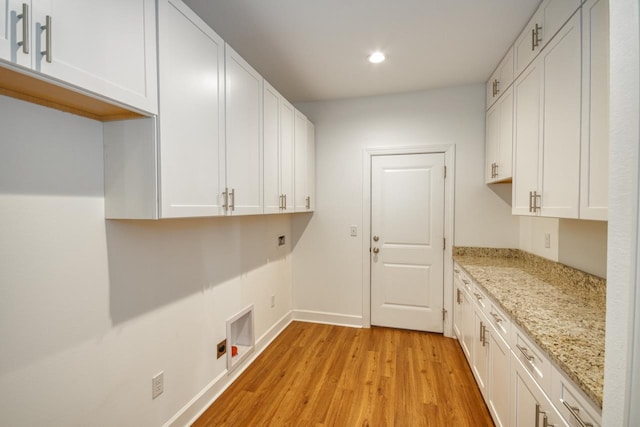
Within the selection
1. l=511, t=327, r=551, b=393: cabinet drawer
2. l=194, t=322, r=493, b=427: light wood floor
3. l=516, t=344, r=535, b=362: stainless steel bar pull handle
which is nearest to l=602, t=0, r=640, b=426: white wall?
l=511, t=327, r=551, b=393: cabinet drawer

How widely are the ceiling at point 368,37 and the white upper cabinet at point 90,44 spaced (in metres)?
0.86

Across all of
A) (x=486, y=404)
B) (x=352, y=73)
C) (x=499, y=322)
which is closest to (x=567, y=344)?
(x=499, y=322)

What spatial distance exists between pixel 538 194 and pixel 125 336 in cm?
248

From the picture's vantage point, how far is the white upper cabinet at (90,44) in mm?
782

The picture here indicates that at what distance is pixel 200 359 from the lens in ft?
6.41

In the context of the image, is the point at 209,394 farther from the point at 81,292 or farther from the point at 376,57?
the point at 376,57

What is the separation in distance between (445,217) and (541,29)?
1.77 metres

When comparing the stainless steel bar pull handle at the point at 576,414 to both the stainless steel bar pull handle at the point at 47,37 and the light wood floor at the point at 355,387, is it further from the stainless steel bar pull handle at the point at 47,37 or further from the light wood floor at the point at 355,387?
the stainless steel bar pull handle at the point at 47,37

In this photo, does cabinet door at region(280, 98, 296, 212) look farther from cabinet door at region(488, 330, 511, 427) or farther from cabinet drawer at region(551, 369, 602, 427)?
cabinet drawer at region(551, 369, 602, 427)

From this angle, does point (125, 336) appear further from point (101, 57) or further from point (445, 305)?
point (445, 305)

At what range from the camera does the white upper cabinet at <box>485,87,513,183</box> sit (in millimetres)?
2271

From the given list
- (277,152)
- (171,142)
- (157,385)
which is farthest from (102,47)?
(157,385)

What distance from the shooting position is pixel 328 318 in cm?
344

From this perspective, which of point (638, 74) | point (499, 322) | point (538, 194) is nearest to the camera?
point (638, 74)
